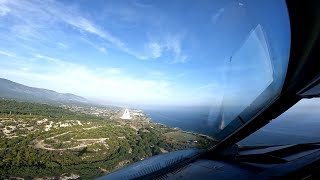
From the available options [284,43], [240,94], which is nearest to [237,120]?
[240,94]

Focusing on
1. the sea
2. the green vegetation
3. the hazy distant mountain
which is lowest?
the green vegetation

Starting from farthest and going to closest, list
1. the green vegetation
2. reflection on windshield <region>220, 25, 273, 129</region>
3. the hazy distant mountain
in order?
1. the hazy distant mountain
2. the green vegetation
3. reflection on windshield <region>220, 25, 273, 129</region>

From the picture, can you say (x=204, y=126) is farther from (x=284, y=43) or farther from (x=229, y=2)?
(x=229, y=2)

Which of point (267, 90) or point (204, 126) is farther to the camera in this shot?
point (204, 126)

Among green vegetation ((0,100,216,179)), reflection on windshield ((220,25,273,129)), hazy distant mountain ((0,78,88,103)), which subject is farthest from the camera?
hazy distant mountain ((0,78,88,103))

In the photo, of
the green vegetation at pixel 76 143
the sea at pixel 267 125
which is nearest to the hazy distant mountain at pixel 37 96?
the green vegetation at pixel 76 143

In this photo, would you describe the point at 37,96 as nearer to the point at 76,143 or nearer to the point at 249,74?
the point at 76,143

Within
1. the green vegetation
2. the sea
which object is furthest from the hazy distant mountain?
the sea

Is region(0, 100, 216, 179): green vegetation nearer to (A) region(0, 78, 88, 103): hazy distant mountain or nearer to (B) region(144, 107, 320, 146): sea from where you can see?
(B) region(144, 107, 320, 146): sea

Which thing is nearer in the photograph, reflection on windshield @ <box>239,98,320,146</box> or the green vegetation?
reflection on windshield @ <box>239,98,320,146</box>
